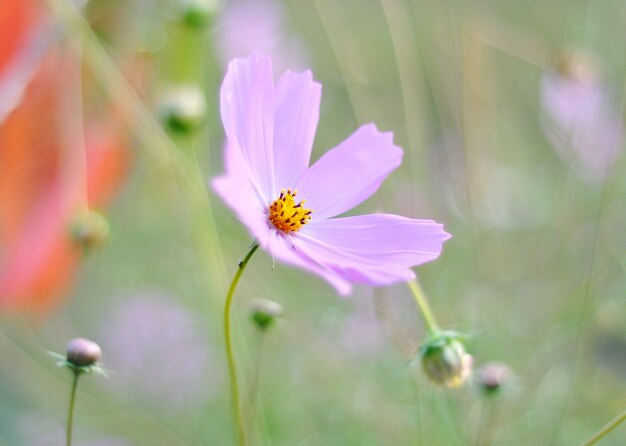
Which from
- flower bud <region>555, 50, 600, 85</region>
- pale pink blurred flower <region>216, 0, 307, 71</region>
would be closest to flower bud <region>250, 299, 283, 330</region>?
flower bud <region>555, 50, 600, 85</region>

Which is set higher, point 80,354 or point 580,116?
point 580,116

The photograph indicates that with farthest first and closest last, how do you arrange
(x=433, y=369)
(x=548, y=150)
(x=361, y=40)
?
(x=361, y=40), (x=548, y=150), (x=433, y=369)

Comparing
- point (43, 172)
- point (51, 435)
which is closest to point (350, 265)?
point (43, 172)

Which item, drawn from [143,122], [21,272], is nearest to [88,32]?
[143,122]

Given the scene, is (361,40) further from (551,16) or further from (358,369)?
(358,369)

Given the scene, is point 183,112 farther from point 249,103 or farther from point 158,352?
point 158,352

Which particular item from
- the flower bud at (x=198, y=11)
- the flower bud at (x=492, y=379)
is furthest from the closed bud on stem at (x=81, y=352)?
the flower bud at (x=198, y=11)

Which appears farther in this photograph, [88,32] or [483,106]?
[483,106]
